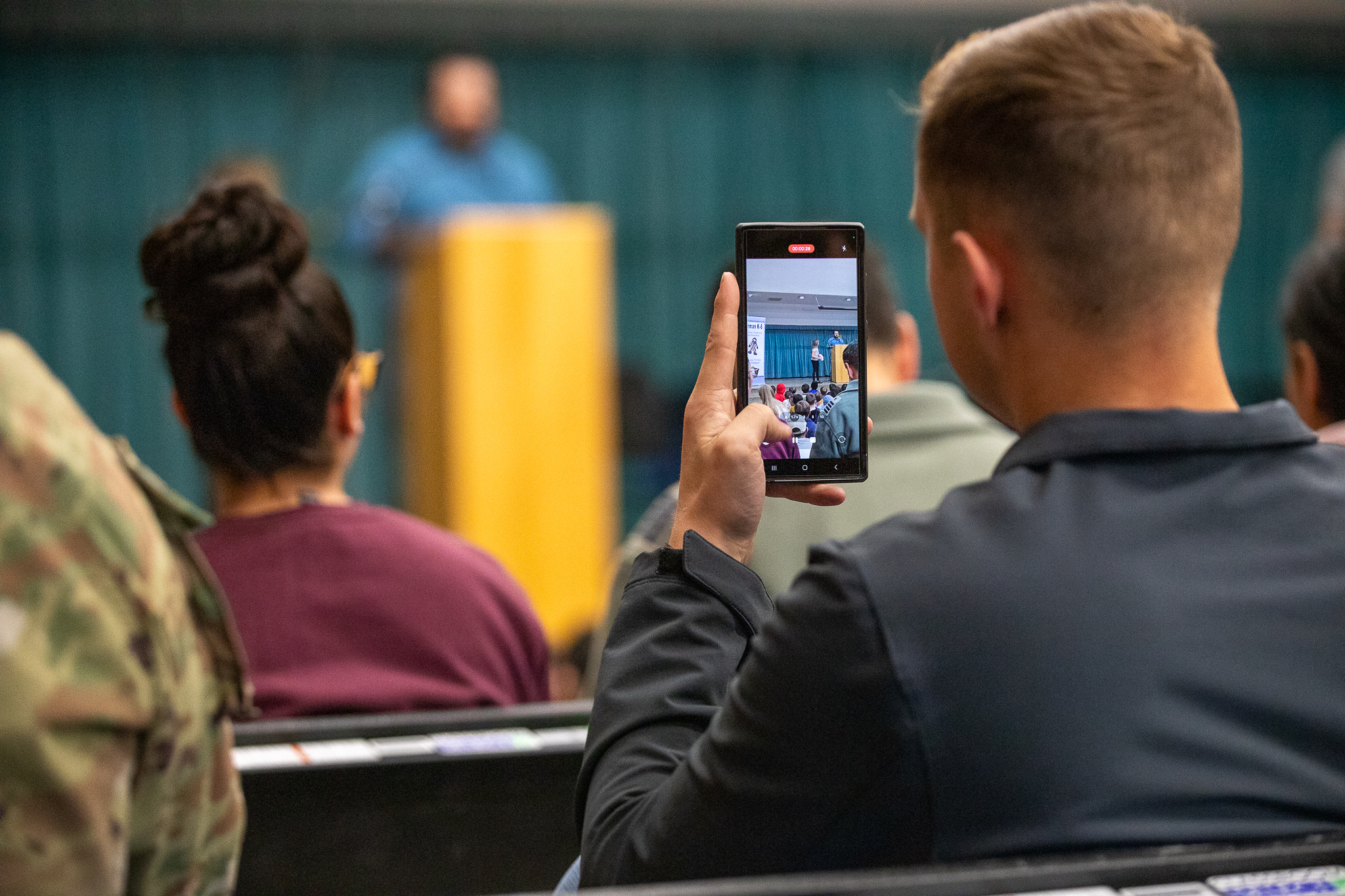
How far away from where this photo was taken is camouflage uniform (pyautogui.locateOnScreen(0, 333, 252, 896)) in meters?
0.60

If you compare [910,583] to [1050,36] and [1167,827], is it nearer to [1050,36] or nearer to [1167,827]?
[1167,827]

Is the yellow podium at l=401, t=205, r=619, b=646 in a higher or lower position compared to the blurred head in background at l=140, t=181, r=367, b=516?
lower

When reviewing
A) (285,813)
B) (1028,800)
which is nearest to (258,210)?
(285,813)

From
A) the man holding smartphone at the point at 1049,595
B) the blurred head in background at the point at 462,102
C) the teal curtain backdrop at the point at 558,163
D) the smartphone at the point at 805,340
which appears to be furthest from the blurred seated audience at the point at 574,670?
the blurred head in background at the point at 462,102

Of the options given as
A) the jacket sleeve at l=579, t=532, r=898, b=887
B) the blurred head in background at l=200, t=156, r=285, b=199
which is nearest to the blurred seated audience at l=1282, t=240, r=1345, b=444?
the jacket sleeve at l=579, t=532, r=898, b=887

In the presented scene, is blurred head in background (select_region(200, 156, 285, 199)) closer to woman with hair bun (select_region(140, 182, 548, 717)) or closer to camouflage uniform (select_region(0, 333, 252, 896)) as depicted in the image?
woman with hair bun (select_region(140, 182, 548, 717))

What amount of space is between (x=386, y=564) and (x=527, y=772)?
356 mm

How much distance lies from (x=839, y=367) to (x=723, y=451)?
0.48 ft

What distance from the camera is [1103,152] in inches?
32.0

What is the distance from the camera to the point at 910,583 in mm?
733

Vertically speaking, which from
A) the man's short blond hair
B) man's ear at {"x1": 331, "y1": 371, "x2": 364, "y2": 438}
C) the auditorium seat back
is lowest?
the auditorium seat back

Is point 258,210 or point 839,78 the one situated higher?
point 839,78

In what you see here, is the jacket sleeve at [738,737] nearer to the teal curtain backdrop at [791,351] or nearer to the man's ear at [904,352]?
the teal curtain backdrop at [791,351]

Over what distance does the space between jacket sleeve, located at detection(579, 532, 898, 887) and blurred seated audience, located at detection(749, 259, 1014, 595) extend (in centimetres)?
85
